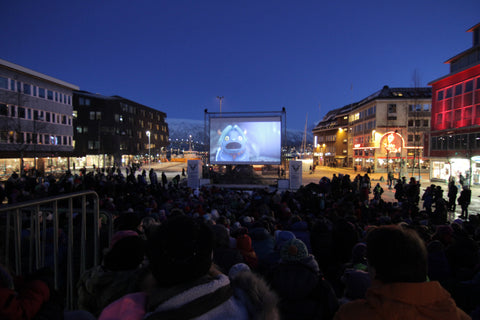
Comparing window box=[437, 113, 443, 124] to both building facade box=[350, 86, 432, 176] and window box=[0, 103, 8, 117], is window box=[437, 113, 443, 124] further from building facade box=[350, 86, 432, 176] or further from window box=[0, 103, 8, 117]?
window box=[0, 103, 8, 117]

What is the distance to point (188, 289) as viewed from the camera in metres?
1.13

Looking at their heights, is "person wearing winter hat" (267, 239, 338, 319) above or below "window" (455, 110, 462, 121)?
below

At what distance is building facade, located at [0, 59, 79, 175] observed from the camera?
2800 cm

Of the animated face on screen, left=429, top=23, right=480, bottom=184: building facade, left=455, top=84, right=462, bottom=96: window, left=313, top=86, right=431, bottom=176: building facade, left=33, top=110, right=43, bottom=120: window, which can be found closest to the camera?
the animated face on screen

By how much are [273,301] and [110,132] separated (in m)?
58.8

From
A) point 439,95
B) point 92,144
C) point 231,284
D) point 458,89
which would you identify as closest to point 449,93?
point 458,89

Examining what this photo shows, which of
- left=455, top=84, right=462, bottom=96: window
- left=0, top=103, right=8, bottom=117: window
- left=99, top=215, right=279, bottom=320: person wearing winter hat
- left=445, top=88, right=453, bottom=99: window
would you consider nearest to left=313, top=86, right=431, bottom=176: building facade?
left=445, top=88, right=453, bottom=99: window

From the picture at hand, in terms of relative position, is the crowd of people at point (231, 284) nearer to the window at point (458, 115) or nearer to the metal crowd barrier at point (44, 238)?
the metal crowd barrier at point (44, 238)

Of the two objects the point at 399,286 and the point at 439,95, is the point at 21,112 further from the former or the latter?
the point at 439,95

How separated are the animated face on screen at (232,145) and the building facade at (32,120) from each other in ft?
56.3

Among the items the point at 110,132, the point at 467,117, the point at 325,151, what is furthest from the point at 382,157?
the point at 110,132

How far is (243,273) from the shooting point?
1.35 m

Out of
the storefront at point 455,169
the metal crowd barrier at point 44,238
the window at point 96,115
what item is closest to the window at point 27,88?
the window at point 96,115

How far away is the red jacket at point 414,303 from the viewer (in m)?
1.25
